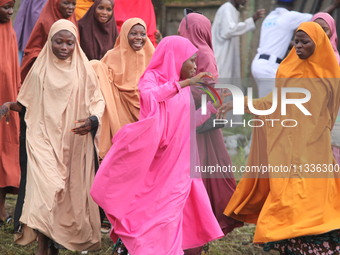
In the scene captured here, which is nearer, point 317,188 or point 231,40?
point 317,188

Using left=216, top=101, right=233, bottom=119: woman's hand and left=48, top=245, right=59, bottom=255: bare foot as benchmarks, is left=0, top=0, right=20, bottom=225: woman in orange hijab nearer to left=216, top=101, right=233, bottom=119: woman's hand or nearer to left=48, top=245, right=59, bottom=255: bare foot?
left=48, top=245, right=59, bottom=255: bare foot

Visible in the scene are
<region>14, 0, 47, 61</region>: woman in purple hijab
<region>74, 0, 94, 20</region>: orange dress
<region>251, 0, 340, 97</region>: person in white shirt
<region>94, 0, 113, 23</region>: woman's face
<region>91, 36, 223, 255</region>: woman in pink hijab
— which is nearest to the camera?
<region>91, 36, 223, 255</region>: woman in pink hijab

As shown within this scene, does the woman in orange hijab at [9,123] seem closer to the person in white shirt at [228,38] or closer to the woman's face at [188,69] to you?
the woman's face at [188,69]

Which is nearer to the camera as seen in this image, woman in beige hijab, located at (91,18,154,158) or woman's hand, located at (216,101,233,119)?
woman's hand, located at (216,101,233,119)

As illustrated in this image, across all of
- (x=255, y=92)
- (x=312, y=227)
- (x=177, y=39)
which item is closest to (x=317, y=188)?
(x=312, y=227)

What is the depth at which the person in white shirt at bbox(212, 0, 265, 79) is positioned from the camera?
39.1ft

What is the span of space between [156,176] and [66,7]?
2588mm

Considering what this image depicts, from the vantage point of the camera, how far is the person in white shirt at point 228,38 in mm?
11906

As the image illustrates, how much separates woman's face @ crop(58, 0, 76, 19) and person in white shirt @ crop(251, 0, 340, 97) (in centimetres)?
272

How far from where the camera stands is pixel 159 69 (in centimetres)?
784

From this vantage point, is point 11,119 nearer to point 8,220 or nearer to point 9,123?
point 9,123

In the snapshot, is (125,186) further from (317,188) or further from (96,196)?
(317,188)

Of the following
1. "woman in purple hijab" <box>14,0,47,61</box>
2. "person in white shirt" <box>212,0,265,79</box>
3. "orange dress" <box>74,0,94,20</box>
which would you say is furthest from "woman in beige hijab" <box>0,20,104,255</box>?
"person in white shirt" <box>212,0,265,79</box>

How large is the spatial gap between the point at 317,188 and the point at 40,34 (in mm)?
3211
